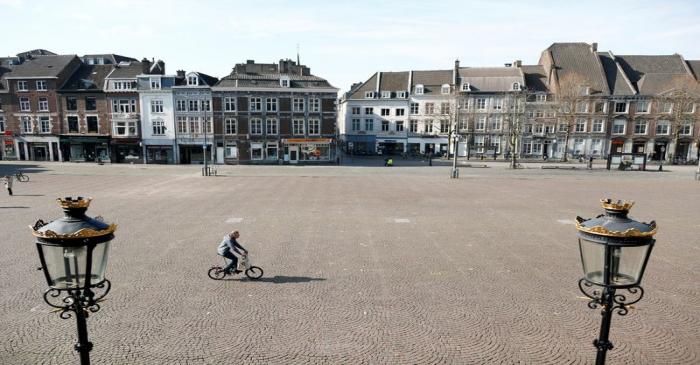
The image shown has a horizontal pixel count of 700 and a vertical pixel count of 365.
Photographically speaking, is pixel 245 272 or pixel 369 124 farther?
pixel 369 124

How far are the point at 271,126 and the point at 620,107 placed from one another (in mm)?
49724

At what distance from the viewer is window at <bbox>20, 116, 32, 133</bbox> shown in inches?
1993

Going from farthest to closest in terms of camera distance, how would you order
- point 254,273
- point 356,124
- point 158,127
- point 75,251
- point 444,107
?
point 356,124, point 444,107, point 158,127, point 254,273, point 75,251

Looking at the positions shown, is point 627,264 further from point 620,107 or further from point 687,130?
point 687,130

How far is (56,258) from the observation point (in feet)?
12.7

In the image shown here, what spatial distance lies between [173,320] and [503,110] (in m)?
58.9

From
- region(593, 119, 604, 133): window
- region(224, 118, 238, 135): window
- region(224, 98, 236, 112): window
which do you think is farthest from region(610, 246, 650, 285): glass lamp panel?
region(593, 119, 604, 133): window

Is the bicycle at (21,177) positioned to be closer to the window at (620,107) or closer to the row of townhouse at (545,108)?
the row of townhouse at (545,108)

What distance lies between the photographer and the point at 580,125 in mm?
57906

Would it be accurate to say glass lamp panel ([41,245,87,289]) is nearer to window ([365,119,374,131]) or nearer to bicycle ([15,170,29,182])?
bicycle ([15,170,29,182])

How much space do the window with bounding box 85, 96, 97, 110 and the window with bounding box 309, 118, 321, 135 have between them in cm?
2782

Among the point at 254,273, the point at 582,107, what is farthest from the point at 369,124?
the point at 254,273

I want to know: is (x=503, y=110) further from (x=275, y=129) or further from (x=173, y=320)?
(x=173, y=320)

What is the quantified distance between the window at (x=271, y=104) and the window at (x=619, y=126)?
4867cm
